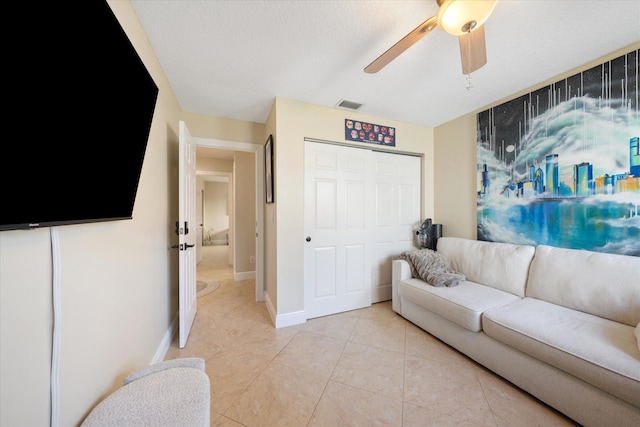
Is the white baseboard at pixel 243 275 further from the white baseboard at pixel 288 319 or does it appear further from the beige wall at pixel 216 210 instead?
the beige wall at pixel 216 210

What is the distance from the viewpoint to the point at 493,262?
7.27 ft

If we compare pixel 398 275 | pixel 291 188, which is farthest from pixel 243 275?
pixel 398 275

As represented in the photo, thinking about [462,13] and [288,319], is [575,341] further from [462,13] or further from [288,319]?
[288,319]

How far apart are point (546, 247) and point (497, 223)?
0.53m

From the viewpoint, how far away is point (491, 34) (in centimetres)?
154

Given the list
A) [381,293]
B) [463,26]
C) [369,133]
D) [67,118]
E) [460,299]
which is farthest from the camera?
[381,293]

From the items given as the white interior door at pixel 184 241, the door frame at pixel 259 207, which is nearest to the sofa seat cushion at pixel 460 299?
the door frame at pixel 259 207

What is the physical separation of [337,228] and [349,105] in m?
1.42

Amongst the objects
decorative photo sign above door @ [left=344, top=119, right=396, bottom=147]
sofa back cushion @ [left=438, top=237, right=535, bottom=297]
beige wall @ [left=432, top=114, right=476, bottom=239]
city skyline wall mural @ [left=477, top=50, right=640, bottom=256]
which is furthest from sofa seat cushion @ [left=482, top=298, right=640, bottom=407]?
decorative photo sign above door @ [left=344, top=119, right=396, bottom=147]

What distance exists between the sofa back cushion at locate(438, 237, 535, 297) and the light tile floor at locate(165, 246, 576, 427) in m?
0.78

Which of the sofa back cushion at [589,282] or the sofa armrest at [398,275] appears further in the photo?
the sofa armrest at [398,275]

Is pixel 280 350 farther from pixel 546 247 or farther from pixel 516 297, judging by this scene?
pixel 546 247

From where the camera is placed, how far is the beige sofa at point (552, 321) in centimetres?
120

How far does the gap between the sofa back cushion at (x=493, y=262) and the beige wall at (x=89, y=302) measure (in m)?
2.90
